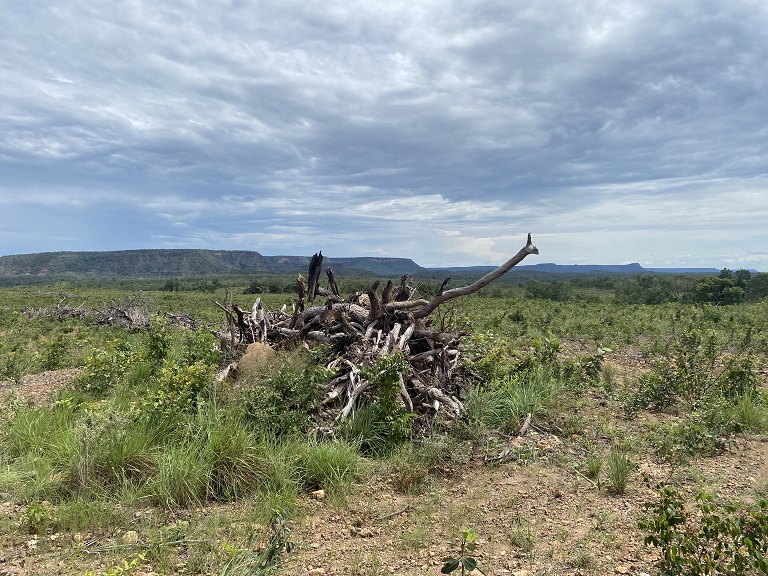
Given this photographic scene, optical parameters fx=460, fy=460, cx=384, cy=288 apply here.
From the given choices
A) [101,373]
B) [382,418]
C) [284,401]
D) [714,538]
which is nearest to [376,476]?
[382,418]

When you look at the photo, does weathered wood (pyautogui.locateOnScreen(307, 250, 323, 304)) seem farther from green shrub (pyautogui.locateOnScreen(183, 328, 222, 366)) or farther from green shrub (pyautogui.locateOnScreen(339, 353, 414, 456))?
green shrub (pyautogui.locateOnScreen(339, 353, 414, 456))

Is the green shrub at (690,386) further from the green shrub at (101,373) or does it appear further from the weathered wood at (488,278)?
the green shrub at (101,373)

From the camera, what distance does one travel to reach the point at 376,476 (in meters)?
4.33

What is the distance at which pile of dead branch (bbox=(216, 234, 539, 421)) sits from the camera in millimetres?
5590

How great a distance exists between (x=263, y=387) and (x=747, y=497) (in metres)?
4.55

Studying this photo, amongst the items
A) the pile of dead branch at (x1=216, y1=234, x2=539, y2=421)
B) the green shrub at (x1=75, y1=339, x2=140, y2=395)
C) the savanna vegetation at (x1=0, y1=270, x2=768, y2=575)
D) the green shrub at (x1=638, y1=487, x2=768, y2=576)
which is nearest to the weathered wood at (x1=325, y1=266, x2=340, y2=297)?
the pile of dead branch at (x1=216, y1=234, x2=539, y2=421)

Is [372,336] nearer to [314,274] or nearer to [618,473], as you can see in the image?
[314,274]

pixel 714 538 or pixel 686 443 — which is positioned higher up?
pixel 714 538

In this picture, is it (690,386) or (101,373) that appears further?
→ (690,386)

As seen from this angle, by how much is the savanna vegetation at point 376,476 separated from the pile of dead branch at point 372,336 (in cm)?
24

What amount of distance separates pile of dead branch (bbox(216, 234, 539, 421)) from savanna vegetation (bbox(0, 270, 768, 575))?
24 cm

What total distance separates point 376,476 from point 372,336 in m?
2.42

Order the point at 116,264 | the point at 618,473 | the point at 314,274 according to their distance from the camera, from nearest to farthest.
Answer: the point at 618,473
the point at 314,274
the point at 116,264

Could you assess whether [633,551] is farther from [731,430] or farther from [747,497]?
[731,430]
